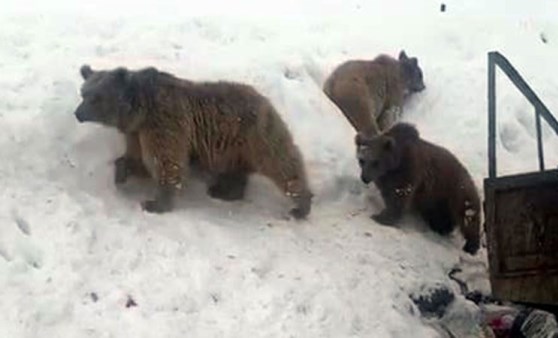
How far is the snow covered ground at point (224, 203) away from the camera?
687cm

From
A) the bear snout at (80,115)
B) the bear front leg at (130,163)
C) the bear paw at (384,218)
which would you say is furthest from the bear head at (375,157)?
the bear snout at (80,115)

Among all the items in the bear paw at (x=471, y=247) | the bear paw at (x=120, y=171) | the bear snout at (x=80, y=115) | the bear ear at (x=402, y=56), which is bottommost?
the bear paw at (x=471, y=247)

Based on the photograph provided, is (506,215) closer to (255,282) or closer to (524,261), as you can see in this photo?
(524,261)

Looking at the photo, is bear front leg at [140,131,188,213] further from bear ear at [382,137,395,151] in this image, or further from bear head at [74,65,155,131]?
bear ear at [382,137,395,151]

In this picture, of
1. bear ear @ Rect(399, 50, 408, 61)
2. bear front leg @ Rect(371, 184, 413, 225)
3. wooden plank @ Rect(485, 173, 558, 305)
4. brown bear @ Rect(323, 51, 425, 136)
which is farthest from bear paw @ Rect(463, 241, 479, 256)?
bear ear @ Rect(399, 50, 408, 61)

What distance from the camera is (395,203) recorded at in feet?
29.4

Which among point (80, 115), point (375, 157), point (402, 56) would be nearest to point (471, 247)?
point (375, 157)

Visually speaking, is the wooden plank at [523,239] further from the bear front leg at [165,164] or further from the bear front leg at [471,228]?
the bear front leg at [165,164]

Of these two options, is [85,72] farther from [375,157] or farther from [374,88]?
[374,88]

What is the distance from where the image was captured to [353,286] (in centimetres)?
756

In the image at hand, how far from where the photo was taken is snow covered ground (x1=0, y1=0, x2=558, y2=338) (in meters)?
6.87

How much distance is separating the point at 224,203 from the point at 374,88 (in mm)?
3021

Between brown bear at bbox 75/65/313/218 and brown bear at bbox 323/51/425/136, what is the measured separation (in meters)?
1.75

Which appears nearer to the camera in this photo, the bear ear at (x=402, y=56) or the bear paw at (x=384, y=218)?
the bear paw at (x=384, y=218)
